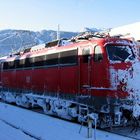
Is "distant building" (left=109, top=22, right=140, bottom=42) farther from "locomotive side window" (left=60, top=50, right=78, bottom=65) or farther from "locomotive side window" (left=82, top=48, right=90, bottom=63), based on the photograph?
"locomotive side window" (left=82, top=48, right=90, bottom=63)

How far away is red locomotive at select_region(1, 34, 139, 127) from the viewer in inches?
563

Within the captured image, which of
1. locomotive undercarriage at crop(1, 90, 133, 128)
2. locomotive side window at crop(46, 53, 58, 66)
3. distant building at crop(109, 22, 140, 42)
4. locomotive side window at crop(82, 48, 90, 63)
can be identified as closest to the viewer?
locomotive undercarriage at crop(1, 90, 133, 128)

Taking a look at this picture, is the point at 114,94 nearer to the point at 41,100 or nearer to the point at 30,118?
the point at 30,118

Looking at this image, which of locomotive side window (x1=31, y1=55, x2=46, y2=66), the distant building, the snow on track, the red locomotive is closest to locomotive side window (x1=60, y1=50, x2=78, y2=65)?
the red locomotive

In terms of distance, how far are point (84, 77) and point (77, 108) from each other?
4.79ft

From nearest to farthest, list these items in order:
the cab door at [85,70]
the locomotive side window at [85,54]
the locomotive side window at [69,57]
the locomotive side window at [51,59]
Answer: the cab door at [85,70], the locomotive side window at [85,54], the locomotive side window at [69,57], the locomotive side window at [51,59]

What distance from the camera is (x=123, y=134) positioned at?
13.8m

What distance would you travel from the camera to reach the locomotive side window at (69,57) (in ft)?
54.4

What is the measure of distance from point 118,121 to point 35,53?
8792mm

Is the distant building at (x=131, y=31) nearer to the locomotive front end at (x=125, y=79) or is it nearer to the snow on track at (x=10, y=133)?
the locomotive front end at (x=125, y=79)

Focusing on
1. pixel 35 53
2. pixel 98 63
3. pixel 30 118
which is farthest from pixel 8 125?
pixel 35 53

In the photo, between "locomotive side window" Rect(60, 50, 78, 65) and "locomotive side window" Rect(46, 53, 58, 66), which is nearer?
"locomotive side window" Rect(60, 50, 78, 65)

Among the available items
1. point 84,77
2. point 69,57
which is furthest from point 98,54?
point 69,57

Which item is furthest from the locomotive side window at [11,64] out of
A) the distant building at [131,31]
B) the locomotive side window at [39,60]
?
the distant building at [131,31]
